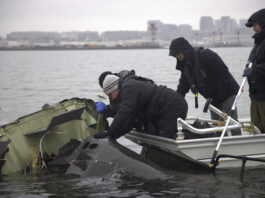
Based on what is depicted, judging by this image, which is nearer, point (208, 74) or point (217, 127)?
point (217, 127)

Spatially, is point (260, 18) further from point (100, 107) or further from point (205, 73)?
point (100, 107)

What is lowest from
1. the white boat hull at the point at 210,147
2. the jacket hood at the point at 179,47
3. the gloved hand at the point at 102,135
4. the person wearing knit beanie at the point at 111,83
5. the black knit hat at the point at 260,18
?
the white boat hull at the point at 210,147

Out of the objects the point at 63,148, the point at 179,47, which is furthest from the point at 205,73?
the point at 63,148

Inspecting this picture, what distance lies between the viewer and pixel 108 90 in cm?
849

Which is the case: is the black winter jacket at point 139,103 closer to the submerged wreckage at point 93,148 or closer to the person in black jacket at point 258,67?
the submerged wreckage at point 93,148

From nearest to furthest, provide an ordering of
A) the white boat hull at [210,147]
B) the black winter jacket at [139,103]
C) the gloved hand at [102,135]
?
1. the black winter jacket at [139,103]
2. the gloved hand at [102,135]
3. the white boat hull at [210,147]

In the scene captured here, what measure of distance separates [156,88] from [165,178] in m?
1.40

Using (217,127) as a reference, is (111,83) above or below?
above

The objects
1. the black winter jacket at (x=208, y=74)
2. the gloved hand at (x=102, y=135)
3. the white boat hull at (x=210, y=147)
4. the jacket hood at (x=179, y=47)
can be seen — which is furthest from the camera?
the black winter jacket at (x=208, y=74)

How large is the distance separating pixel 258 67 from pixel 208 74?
1077 millimetres

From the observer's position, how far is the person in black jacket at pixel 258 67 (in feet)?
27.9

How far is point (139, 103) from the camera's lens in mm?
8281

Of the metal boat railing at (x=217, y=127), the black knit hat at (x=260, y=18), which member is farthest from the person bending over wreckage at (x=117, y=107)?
the black knit hat at (x=260, y=18)

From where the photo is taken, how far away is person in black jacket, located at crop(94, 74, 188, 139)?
8.13 meters
